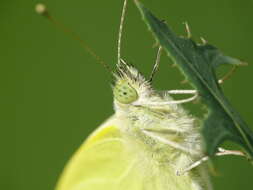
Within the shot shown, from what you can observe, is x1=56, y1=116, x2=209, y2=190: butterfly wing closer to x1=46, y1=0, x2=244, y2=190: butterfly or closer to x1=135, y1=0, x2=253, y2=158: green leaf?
x1=46, y1=0, x2=244, y2=190: butterfly

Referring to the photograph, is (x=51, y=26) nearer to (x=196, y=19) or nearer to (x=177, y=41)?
(x=196, y=19)

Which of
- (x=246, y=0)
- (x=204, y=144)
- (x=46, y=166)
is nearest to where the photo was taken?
(x=204, y=144)

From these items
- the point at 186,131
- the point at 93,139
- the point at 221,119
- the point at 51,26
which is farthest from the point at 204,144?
the point at 51,26

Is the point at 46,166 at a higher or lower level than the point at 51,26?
lower

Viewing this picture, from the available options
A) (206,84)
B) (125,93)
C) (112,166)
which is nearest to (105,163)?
(112,166)

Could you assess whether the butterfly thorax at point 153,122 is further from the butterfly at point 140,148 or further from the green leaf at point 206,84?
the green leaf at point 206,84

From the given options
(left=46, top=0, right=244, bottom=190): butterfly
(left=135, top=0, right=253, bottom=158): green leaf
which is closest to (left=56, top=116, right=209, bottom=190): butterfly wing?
(left=46, top=0, right=244, bottom=190): butterfly

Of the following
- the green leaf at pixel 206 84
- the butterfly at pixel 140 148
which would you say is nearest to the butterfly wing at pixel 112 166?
the butterfly at pixel 140 148

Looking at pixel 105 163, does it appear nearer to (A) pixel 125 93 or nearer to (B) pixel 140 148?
(B) pixel 140 148
